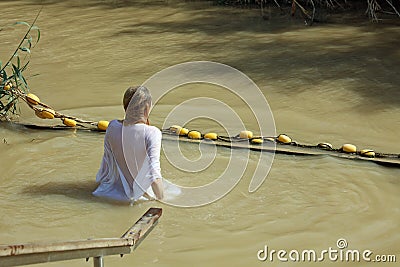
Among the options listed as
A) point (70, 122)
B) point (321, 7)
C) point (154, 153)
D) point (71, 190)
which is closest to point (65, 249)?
point (154, 153)

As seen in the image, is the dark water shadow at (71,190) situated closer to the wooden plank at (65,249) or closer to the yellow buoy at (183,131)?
the yellow buoy at (183,131)

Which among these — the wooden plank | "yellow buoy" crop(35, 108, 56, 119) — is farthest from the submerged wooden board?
the wooden plank

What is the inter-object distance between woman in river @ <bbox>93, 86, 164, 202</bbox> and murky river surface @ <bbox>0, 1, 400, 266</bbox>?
0.35 ft

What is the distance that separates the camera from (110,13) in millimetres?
10992

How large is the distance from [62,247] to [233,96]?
492 cm

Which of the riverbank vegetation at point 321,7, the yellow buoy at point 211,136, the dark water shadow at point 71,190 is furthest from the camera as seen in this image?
the riverbank vegetation at point 321,7

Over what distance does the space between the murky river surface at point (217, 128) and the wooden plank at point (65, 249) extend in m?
1.44

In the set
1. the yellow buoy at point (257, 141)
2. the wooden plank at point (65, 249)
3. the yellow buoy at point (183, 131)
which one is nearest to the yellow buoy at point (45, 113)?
the yellow buoy at point (183, 131)

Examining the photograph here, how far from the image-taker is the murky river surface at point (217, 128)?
165 inches

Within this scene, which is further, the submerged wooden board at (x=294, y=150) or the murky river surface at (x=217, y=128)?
the submerged wooden board at (x=294, y=150)

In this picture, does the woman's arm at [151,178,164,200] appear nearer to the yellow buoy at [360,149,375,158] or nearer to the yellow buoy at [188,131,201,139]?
the yellow buoy at [188,131,201,139]

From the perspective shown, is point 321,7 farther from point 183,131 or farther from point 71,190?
point 71,190

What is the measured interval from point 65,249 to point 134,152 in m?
2.25

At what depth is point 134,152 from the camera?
14.8ft
